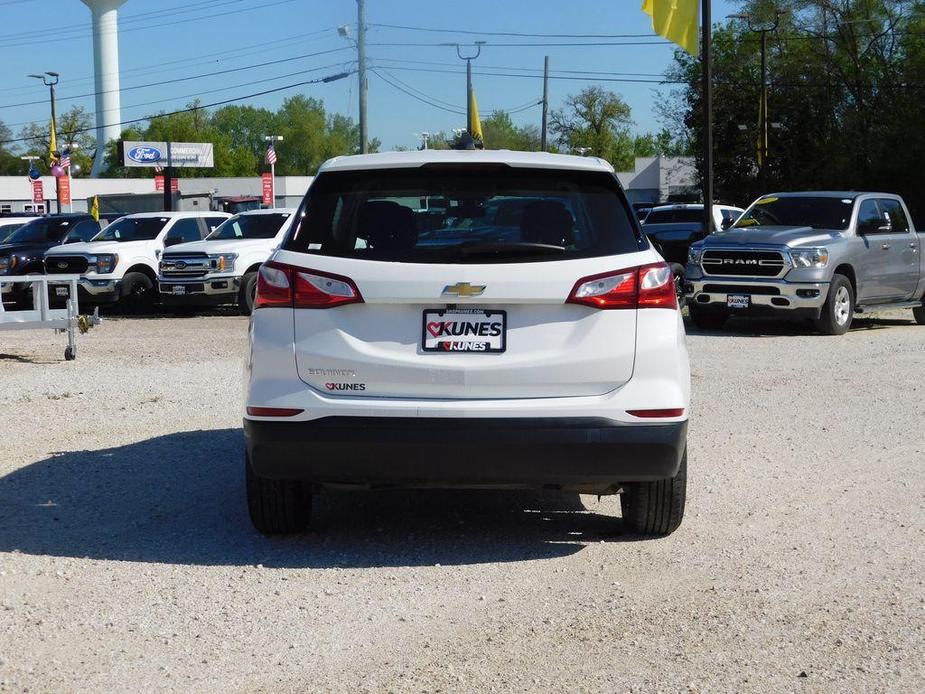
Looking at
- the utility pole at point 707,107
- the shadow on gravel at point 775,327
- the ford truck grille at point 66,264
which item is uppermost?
the utility pole at point 707,107

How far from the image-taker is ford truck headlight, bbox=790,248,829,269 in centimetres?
1697

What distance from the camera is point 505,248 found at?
18.4 ft

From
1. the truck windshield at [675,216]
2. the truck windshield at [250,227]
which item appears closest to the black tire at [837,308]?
the truck windshield at [250,227]

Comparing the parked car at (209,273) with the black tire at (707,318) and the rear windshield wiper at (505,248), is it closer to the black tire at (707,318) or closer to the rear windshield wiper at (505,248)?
the black tire at (707,318)

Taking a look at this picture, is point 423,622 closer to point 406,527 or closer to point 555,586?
point 555,586

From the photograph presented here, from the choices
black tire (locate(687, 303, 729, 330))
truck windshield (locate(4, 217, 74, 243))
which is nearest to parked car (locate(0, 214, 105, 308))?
truck windshield (locate(4, 217, 74, 243))

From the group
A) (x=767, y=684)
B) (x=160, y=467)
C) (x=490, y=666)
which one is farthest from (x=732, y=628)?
(x=160, y=467)

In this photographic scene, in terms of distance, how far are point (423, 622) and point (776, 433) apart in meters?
5.18

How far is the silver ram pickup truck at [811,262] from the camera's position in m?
17.0

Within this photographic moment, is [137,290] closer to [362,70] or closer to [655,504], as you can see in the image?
[655,504]

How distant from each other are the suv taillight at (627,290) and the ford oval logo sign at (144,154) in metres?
87.1

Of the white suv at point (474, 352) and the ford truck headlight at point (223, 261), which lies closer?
the white suv at point (474, 352)

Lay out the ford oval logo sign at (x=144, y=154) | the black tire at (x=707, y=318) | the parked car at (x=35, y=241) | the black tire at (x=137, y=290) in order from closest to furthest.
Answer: the black tire at (x=707, y=318) < the black tire at (x=137, y=290) < the parked car at (x=35, y=241) < the ford oval logo sign at (x=144, y=154)

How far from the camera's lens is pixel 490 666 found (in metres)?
4.47
